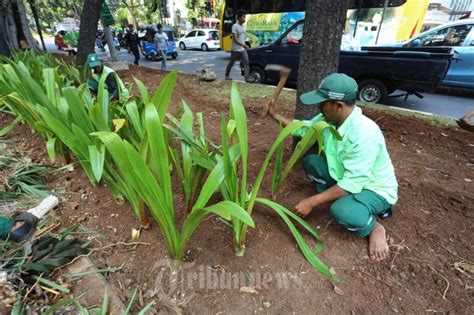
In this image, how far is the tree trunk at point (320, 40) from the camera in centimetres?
167

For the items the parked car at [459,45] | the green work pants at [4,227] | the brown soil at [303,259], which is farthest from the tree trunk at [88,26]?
the parked car at [459,45]

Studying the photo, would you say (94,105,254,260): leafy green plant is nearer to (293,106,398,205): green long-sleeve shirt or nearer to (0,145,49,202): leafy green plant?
(293,106,398,205): green long-sleeve shirt

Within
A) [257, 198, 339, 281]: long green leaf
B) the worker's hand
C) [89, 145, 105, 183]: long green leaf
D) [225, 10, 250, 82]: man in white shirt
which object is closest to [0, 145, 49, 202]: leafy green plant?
[89, 145, 105, 183]: long green leaf

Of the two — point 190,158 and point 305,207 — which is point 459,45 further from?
point 190,158

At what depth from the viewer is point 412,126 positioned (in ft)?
10.3

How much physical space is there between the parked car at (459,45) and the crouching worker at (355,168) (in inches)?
222

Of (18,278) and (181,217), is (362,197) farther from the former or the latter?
(18,278)

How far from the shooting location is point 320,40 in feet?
5.75

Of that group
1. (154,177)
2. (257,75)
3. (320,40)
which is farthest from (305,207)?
(257,75)

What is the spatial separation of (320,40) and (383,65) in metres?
3.48

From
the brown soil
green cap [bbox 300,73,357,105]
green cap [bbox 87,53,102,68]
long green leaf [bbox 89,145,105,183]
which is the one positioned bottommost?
the brown soil

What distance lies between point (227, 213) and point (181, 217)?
29.4 inches

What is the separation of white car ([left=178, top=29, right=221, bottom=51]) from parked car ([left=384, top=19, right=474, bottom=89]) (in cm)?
1307

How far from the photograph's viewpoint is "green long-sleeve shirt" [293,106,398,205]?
1350 mm
